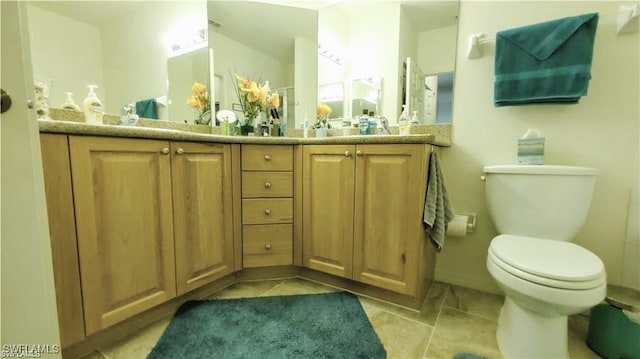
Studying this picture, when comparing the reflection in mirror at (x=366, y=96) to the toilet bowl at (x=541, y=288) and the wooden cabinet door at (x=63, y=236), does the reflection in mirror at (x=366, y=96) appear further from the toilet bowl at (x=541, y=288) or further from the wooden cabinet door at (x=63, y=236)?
the wooden cabinet door at (x=63, y=236)

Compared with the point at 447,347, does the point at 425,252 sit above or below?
above

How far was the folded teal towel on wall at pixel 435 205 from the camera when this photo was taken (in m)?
1.24

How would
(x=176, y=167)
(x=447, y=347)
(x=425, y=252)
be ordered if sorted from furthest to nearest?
(x=425, y=252), (x=176, y=167), (x=447, y=347)

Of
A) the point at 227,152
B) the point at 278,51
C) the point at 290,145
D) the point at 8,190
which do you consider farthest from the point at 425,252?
the point at 278,51

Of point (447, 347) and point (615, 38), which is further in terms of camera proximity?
point (615, 38)

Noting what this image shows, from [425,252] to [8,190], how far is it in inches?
57.8

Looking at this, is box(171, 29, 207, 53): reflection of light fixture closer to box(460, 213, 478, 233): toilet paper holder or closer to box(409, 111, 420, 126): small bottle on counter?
box(409, 111, 420, 126): small bottle on counter

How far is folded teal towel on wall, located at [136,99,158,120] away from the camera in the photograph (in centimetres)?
156

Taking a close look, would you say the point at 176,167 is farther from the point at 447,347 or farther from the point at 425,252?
the point at 447,347

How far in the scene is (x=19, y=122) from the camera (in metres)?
0.45

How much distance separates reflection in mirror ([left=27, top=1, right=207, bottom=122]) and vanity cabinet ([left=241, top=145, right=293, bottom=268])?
687 millimetres

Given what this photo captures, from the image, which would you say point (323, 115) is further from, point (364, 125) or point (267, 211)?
point (267, 211)

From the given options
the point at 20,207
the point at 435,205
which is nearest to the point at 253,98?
the point at 435,205

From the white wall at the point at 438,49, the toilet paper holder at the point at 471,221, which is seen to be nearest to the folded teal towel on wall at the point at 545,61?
the white wall at the point at 438,49
